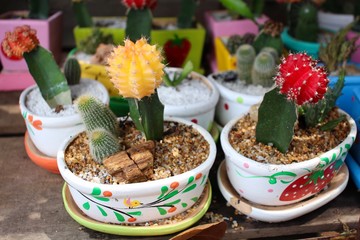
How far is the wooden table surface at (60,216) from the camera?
33.4 inches

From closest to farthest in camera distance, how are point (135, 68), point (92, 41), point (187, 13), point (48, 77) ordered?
point (135, 68)
point (48, 77)
point (92, 41)
point (187, 13)

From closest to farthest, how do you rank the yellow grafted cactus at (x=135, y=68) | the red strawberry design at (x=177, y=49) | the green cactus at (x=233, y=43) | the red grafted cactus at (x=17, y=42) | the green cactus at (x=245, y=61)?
1. the yellow grafted cactus at (x=135, y=68)
2. the red grafted cactus at (x=17, y=42)
3. the green cactus at (x=245, y=61)
4. the green cactus at (x=233, y=43)
5. the red strawberry design at (x=177, y=49)

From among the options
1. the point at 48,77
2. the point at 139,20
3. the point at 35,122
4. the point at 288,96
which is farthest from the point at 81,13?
the point at 288,96

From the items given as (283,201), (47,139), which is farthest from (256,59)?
(47,139)

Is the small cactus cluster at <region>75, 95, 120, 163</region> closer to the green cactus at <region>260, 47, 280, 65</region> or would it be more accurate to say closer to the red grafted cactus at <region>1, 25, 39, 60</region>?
the red grafted cactus at <region>1, 25, 39, 60</region>

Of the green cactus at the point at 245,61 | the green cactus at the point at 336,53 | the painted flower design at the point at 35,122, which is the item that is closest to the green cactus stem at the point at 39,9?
the painted flower design at the point at 35,122

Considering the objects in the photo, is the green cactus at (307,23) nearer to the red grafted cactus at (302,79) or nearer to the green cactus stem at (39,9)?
the red grafted cactus at (302,79)

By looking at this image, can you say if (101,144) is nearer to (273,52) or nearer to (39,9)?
(273,52)

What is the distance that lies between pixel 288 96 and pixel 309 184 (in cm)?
21

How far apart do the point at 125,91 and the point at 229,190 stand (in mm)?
342

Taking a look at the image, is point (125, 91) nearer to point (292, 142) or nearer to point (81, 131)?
point (81, 131)

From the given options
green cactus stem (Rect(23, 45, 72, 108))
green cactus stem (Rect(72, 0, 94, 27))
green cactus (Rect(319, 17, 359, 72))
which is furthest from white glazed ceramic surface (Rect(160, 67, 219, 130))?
green cactus stem (Rect(72, 0, 94, 27))

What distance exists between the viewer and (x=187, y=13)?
4.93 feet

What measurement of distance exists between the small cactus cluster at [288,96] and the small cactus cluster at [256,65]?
0.31 meters
